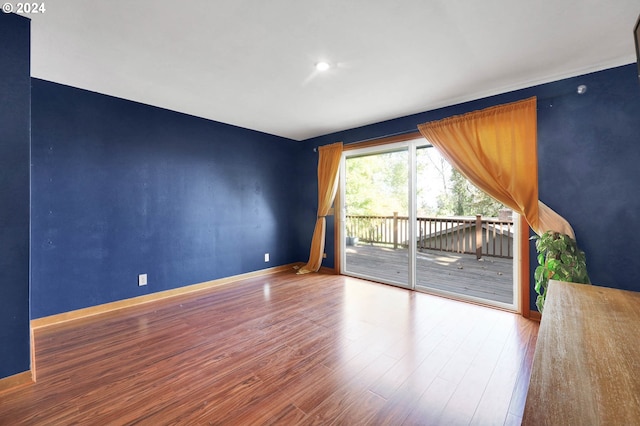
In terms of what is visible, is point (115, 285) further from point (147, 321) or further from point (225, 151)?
point (225, 151)

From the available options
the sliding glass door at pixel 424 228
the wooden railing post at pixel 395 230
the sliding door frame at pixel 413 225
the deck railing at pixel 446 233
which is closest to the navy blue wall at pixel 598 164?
the sliding door frame at pixel 413 225

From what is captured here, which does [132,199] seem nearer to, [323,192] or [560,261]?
Answer: [323,192]

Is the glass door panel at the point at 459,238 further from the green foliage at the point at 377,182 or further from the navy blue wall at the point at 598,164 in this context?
the navy blue wall at the point at 598,164

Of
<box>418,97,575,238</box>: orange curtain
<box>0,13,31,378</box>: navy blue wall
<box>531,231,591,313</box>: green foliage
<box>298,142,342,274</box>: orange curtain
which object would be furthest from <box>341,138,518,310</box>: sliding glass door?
<box>0,13,31,378</box>: navy blue wall

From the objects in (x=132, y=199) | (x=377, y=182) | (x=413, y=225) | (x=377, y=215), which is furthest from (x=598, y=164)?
(x=132, y=199)

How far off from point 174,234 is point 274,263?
1757 millimetres

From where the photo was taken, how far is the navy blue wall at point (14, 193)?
1668mm

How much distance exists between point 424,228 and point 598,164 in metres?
3.05

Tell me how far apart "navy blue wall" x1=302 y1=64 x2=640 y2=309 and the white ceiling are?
209 mm

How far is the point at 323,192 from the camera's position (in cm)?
452

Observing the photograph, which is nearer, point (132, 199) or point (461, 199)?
point (132, 199)

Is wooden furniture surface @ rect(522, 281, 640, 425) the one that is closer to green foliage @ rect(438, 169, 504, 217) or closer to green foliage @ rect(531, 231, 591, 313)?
green foliage @ rect(531, 231, 591, 313)

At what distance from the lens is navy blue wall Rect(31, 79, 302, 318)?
257 cm

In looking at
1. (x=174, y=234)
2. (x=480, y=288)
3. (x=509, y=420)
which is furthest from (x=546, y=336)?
(x=174, y=234)
